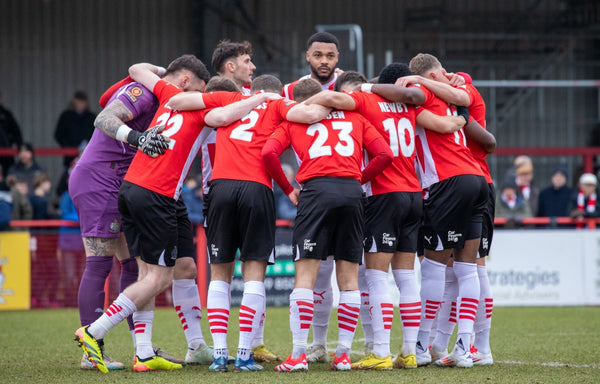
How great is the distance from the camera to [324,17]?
18641 mm

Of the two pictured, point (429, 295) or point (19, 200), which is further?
point (19, 200)

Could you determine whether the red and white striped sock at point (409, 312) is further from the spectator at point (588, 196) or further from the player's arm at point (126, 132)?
the spectator at point (588, 196)

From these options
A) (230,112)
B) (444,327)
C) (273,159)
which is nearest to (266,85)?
(230,112)

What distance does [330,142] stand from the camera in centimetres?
566

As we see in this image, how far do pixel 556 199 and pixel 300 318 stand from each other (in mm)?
8201

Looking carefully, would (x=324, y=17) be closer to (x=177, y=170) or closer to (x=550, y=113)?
(x=550, y=113)

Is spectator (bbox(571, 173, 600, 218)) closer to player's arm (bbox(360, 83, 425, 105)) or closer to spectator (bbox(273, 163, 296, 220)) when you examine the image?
spectator (bbox(273, 163, 296, 220))

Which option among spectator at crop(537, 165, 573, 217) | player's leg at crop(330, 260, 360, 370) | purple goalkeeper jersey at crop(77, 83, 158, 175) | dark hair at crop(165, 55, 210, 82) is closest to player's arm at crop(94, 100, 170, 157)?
purple goalkeeper jersey at crop(77, 83, 158, 175)

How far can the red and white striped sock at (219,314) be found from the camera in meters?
5.65

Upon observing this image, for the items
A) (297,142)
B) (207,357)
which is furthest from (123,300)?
(297,142)

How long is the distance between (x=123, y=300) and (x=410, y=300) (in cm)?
203

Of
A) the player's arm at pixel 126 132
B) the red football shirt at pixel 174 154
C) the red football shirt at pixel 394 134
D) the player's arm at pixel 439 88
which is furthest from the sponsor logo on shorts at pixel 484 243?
the player's arm at pixel 126 132

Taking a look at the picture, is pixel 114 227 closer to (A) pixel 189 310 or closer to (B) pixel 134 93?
(A) pixel 189 310

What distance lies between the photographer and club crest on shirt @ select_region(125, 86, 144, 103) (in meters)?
6.18
